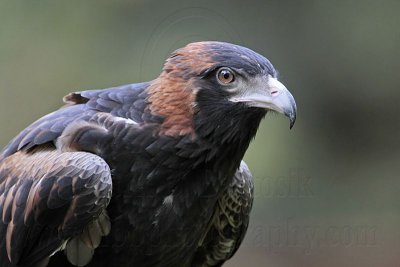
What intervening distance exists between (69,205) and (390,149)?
804 cm

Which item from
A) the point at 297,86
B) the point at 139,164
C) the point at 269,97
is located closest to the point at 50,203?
the point at 139,164

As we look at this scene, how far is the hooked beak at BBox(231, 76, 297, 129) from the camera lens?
528cm

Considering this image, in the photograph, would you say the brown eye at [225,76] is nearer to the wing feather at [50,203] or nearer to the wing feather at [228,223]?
the wing feather at [50,203]

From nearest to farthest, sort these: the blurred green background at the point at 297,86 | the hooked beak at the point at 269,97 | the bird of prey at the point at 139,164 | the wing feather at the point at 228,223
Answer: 1. the hooked beak at the point at 269,97
2. the bird of prey at the point at 139,164
3. the wing feather at the point at 228,223
4. the blurred green background at the point at 297,86

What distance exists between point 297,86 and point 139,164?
655 cm

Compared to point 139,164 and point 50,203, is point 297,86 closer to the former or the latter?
point 139,164

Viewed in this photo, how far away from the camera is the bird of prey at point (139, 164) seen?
5.42 metres

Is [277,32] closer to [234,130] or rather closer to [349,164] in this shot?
[349,164]

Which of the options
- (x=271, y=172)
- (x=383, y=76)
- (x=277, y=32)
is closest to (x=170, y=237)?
(x=271, y=172)

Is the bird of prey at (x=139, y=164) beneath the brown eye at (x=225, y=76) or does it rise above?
beneath

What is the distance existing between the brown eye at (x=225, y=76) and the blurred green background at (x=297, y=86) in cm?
571

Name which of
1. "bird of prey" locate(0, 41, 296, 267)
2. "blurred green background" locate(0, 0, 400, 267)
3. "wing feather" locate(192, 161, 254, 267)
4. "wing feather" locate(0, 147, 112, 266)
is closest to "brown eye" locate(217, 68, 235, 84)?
"bird of prey" locate(0, 41, 296, 267)

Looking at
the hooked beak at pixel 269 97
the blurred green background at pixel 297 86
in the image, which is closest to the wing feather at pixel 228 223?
the hooked beak at pixel 269 97

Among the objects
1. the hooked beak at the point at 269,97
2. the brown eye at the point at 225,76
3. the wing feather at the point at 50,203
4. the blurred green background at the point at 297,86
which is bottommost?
the blurred green background at the point at 297,86
